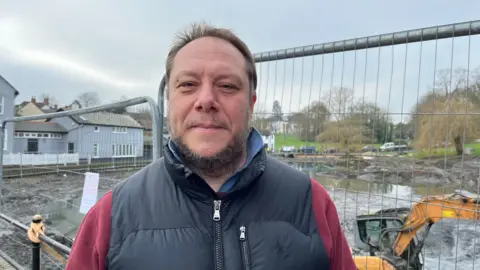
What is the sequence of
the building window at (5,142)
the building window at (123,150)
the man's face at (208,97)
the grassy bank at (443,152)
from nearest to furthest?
the man's face at (208,97), the grassy bank at (443,152), the building window at (123,150), the building window at (5,142)

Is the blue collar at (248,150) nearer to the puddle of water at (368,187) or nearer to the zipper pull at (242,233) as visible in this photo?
the zipper pull at (242,233)

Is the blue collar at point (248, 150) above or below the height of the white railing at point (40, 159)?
above

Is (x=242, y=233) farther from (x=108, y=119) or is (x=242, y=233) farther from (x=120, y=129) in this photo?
(x=108, y=119)

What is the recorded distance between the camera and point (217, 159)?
1385 millimetres

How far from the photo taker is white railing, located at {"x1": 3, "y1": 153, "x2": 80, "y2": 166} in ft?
14.2

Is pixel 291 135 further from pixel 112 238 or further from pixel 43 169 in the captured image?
pixel 43 169

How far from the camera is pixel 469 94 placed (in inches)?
84.7

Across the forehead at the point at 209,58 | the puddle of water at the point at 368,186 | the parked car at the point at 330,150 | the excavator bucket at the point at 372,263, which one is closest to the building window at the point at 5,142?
the puddle of water at the point at 368,186

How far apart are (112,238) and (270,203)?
0.63 meters

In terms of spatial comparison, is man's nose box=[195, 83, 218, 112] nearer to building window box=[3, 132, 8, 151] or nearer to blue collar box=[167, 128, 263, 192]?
blue collar box=[167, 128, 263, 192]

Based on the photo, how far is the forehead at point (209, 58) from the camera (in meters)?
1.42

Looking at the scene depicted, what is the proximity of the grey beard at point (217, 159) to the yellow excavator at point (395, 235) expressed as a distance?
2.04 metres

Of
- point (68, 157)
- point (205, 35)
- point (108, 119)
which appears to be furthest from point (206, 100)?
point (68, 157)

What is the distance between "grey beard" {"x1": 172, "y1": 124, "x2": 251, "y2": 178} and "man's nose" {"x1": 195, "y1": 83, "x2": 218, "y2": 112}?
6.3 inches
